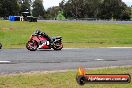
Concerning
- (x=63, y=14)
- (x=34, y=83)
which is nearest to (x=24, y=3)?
(x=63, y=14)

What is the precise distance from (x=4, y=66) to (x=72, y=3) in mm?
136670

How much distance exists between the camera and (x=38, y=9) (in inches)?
6432

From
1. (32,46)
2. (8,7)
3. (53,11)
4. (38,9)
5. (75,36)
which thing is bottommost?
(53,11)

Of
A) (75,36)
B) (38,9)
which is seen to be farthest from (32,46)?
(38,9)

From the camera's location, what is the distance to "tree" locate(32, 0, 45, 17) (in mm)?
162750

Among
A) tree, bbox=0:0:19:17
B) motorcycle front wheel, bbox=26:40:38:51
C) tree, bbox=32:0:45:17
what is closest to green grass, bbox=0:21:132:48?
motorcycle front wheel, bbox=26:40:38:51

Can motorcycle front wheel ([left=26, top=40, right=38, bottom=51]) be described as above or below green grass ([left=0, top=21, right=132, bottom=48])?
above

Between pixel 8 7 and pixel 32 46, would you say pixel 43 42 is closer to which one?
pixel 32 46

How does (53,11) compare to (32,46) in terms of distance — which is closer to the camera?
(32,46)

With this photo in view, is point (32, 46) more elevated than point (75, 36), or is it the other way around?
point (32, 46)

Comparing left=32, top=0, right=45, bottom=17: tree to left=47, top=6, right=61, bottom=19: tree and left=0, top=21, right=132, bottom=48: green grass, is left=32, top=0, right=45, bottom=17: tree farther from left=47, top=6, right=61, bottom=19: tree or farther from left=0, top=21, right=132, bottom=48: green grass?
left=0, top=21, right=132, bottom=48: green grass

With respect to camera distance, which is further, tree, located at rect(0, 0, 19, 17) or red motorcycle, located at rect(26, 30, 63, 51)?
tree, located at rect(0, 0, 19, 17)

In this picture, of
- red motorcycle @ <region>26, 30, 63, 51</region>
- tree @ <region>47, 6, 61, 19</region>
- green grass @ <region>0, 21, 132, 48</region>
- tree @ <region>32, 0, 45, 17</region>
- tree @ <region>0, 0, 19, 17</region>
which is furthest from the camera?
tree @ <region>47, 6, 61, 19</region>

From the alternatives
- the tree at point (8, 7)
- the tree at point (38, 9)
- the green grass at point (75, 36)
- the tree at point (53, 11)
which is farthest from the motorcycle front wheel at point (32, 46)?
the tree at point (53, 11)
